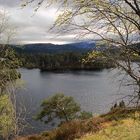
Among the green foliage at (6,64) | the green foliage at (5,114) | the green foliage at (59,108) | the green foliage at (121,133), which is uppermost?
the green foliage at (6,64)

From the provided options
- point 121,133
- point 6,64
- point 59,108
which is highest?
point 6,64

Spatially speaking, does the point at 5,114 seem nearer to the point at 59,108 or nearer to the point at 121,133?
the point at 121,133

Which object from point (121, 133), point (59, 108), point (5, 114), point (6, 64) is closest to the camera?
point (121, 133)

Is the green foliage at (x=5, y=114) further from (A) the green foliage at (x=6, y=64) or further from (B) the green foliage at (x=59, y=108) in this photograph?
(B) the green foliage at (x=59, y=108)

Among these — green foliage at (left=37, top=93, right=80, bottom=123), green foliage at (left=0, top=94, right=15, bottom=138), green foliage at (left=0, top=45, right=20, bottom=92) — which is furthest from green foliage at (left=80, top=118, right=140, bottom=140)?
green foliage at (left=37, top=93, right=80, bottom=123)

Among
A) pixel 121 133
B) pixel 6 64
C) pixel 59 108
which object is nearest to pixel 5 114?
pixel 6 64

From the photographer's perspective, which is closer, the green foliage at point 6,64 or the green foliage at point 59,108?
the green foliage at point 6,64

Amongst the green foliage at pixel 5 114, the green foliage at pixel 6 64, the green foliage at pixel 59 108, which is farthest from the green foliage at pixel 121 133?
the green foliage at pixel 59 108

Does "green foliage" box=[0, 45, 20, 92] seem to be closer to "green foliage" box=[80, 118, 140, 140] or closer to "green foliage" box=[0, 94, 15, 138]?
"green foliage" box=[0, 94, 15, 138]

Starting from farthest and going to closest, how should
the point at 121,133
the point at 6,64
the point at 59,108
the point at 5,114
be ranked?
the point at 59,108, the point at 5,114, the point at 6,64, the point at 121,133

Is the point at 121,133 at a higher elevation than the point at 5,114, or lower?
higher

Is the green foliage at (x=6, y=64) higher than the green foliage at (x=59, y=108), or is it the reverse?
the green foliage at (x=6, y=64)

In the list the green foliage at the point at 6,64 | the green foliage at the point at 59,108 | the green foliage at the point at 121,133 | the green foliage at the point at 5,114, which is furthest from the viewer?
the green foliage at the point at 59,108

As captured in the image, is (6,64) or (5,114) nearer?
(6,64)
